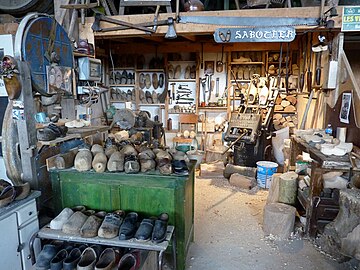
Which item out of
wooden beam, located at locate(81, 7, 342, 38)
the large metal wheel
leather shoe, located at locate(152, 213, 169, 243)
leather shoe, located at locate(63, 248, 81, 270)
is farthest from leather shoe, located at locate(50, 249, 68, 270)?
the large metal wheel

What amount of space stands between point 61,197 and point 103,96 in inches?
151

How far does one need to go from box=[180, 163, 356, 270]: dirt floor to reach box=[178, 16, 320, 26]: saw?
6.90 ft

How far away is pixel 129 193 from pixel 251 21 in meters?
2.24

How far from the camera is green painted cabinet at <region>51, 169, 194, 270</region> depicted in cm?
215

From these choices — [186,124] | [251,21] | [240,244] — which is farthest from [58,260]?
[186,124]

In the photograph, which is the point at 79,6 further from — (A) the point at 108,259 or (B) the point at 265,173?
(B) the point at 265,173

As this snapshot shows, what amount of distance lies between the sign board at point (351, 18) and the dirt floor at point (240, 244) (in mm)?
2185

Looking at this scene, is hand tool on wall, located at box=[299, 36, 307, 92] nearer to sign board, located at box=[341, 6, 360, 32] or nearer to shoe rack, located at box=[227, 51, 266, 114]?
shoe rack, located at box=[227, 51, 266, 114]

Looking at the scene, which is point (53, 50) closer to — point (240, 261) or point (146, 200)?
point (146, 200)

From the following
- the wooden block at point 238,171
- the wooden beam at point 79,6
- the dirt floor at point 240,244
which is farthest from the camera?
the wooden block at point 238,171

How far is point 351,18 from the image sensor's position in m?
3.05

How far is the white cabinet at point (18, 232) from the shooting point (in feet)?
5.89

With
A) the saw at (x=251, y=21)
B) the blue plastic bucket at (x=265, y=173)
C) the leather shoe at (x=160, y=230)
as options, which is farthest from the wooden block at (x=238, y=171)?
the leather shoe at (x=160, y=230)

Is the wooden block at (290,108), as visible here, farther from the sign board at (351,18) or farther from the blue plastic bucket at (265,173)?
the sign board at (351,18)
